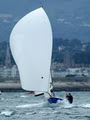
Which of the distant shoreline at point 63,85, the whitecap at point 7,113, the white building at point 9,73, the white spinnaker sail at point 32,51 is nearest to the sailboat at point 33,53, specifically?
the white spinnaker sail at point 32,51

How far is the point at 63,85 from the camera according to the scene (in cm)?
11544

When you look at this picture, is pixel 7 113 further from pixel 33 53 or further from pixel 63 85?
pixel 63 85

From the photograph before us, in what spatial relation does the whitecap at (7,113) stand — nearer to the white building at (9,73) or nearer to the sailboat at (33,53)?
the sailboat at (33,53)

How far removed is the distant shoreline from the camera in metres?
111

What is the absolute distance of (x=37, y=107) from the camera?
154 feet

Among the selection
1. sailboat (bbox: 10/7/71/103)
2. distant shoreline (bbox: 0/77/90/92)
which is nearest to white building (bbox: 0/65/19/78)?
distant shoreline (bbox: 0/77/90/92)

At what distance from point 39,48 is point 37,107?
3840 millimetres

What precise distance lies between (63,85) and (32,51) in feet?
224

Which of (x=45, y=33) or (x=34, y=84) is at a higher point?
(x=45, y=33)

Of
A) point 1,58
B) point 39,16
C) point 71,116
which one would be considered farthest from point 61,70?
point 71,116

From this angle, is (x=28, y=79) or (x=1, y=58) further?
(x=1, y=58)

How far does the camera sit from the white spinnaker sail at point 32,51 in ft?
154

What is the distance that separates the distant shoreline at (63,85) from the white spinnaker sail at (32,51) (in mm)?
58912

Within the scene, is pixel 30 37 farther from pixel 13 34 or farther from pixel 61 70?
pixel 61 70
